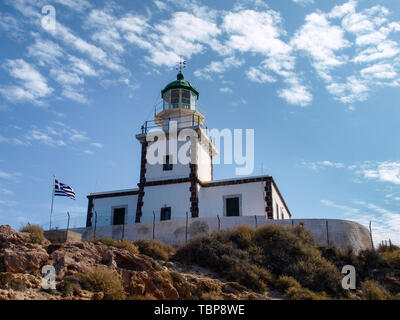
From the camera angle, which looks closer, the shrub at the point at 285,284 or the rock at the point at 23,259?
the rock at the point at 23,259

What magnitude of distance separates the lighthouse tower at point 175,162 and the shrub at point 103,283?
598 inches

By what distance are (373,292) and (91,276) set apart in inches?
426

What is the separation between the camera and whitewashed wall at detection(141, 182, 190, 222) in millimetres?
28297

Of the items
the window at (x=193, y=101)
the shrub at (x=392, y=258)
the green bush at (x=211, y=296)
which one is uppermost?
the window at (x=193, y=101)

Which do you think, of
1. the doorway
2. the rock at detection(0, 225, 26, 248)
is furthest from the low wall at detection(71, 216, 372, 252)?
the rock at detection(0, 225, 26, 248)

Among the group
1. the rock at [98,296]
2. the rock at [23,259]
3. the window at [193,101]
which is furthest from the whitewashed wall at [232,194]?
the rock at [98,296]

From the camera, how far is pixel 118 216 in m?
30.1

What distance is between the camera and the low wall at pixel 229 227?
887 inches

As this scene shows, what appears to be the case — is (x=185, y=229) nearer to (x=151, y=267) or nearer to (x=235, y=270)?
(x=235, y=270)

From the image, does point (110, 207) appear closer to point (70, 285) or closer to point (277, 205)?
point (277, 205)

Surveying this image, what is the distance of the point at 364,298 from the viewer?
16.6 meters

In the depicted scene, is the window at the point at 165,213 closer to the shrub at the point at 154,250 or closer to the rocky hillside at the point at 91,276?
the shrub at the point at 154,250

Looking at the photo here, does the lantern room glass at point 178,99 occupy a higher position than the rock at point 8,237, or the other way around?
the lantern room glass at point 178,99
